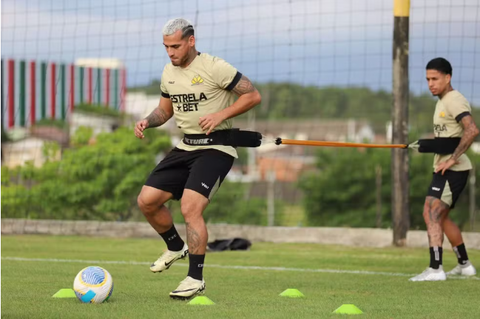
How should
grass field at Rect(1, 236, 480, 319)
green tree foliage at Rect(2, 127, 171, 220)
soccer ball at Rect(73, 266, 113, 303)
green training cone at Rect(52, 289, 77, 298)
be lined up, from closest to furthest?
1. grass field at Rect(1, 236, 480, 319)
2. soccer ball at Rect(73, 266, 113, 303)
3. green training cone at Rect(52, 289, 77, 298)
4. green tree foliage at Rect(2, 127, 171, 220)

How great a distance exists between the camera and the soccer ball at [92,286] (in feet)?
21.2

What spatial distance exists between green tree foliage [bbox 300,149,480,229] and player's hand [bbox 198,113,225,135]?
13789 millimetres

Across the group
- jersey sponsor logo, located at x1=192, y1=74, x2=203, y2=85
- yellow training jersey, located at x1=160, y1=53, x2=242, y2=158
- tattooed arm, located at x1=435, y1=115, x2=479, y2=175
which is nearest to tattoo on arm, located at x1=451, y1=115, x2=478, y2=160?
tattooed arm, located at x1=435, y1=115, x2=479, y2=175

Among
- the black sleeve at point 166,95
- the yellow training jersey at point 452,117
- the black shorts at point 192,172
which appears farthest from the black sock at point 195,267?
the yellow training jersey at point 452,117

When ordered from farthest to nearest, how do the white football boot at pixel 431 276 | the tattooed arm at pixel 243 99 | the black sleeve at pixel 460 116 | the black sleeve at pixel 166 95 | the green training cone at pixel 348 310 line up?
the black sleeve at pixel 460 116 < the white football boot at pixel 431 276 < the black sleeve at pixel 166 95 < the tattooed arm at pixel 243 99 < the green training cone at pixel 348 310

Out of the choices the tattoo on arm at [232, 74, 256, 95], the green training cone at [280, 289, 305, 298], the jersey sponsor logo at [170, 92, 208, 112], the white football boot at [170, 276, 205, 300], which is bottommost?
the green training cone at [280, 289, 305, 298]

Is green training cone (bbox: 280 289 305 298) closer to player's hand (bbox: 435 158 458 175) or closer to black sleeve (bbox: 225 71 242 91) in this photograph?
black sleeve (bbox: 225 71 242 91)

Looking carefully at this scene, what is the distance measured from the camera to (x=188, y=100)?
23.5ft

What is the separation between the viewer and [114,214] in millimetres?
15133

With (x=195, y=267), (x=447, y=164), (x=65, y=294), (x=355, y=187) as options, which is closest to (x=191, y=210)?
(x=195, y=267)

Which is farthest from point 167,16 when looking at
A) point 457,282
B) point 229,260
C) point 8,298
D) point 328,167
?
point 328,167

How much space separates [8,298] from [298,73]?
27.7 ft

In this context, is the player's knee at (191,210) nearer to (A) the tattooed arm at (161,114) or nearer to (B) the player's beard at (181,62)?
(A) the tattooed arm at (161,114)

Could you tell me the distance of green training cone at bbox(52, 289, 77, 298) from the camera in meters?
6.87
